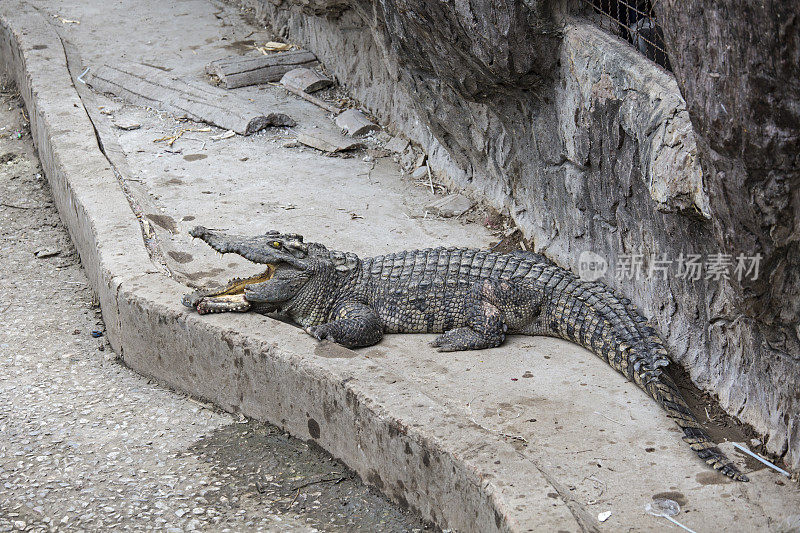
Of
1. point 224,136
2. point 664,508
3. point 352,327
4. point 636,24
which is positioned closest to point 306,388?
point 352,327

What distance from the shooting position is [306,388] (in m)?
3.73

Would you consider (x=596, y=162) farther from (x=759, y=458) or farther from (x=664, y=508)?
(x=664, y=508)

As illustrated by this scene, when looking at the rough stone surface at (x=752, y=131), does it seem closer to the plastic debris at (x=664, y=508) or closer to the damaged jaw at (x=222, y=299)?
the plastic debris at (x=664, y=508)

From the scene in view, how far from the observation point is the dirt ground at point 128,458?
342 centimetres

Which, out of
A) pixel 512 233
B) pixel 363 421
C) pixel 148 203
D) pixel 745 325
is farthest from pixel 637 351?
pixel 148 203

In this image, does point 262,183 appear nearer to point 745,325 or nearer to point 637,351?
point 637,351

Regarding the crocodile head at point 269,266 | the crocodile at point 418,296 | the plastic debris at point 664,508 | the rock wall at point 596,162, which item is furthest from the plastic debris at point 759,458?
the crocodile head at point 269,266

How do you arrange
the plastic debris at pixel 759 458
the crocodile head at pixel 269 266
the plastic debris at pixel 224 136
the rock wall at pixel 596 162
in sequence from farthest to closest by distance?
the plastic debris at pixel 224 136, the crocodile head at pixel 269 266, the rock wall at pixel 596 162, the plastic debris at pixel 759 458

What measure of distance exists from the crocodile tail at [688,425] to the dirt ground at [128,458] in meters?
1.11

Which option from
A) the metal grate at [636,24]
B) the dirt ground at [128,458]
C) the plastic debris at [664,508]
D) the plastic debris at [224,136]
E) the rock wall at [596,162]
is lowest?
the dirt ground at [128,458]

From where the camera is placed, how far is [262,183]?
6.13 m

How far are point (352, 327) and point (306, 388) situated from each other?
0.55 metres

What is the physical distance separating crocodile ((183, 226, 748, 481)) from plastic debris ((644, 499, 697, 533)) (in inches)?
44.1

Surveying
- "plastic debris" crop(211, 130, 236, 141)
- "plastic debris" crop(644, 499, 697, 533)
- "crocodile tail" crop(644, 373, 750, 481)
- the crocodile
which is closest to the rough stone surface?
"crocodile tail" crop(644, 373, 750, 481)
